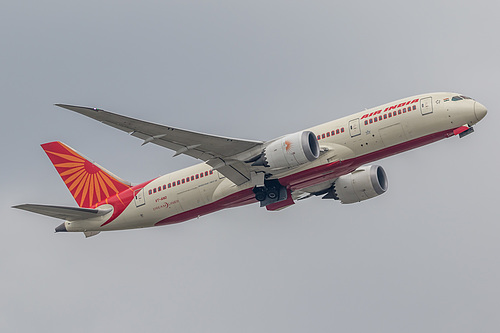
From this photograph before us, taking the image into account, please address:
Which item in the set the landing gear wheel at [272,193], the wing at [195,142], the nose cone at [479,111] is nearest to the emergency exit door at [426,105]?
the nose cone at [479,111]

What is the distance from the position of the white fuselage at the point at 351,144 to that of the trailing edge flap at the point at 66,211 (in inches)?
218

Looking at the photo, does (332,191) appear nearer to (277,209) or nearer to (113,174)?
(277,209)

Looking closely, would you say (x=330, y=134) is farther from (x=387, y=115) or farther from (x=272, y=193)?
(x=272, y=193)

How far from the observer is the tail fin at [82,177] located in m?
61.5

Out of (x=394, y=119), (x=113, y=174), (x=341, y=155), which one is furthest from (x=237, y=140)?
(x=113, y=174)

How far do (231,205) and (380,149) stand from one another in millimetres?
11019

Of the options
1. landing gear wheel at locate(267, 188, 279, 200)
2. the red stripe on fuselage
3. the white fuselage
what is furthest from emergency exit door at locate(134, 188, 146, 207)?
landing gear wheel at locate(267, 188, 279, 200)

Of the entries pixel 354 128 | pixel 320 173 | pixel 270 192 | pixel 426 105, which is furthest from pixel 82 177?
pixel 426 105

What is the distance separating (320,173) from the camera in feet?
176

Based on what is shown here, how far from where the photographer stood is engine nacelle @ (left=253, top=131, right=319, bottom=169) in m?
51.3

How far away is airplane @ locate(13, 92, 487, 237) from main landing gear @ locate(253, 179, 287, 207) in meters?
0.06

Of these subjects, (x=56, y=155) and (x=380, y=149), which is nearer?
(x=380, y=149)

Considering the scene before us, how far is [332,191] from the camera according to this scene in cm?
6150

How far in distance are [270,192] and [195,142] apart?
6429mm
